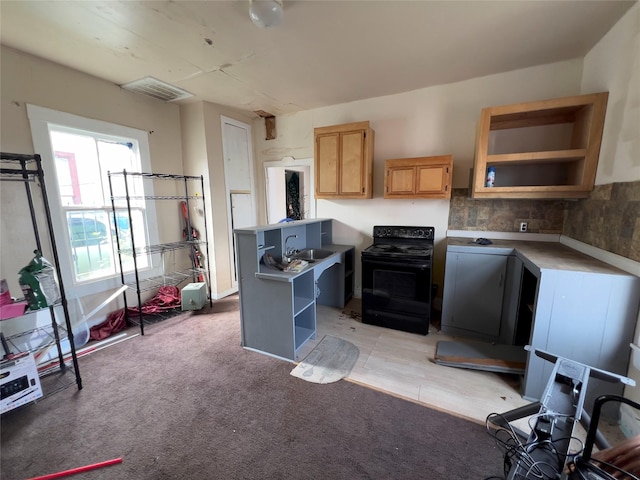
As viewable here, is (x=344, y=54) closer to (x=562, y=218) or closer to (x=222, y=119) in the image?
(x=222, y=119)

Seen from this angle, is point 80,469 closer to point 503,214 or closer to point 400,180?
point 400,180

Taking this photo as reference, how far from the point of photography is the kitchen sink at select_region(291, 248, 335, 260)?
10.1 feet

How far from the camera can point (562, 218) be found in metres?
2.63

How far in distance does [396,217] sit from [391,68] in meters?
1.66

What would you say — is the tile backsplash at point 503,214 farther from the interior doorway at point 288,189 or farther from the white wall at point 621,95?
the interior doorway at point 288,189

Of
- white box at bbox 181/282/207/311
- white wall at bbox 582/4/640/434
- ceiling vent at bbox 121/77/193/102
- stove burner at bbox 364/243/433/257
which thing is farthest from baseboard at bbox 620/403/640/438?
ceiling vent at bbox 121/77/193/102

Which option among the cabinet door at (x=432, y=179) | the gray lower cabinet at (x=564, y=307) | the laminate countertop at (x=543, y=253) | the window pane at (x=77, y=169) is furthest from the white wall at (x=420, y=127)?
the window pane at (x=77, y=169)

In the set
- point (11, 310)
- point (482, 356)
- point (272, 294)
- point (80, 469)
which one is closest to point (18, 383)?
point (11, 310)

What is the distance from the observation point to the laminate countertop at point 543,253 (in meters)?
1.76

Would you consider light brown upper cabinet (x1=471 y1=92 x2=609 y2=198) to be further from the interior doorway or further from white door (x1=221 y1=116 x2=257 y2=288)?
white door (x1=221 y1=116 x2=257 y2=288)

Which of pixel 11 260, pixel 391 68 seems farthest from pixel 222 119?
pixel 11 260

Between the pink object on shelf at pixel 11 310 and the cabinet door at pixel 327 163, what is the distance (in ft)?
9.31

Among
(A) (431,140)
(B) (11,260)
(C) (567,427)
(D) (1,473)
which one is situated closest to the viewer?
(C) (567,427)

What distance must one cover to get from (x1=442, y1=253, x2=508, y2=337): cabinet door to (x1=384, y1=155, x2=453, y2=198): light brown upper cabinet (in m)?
0.76
